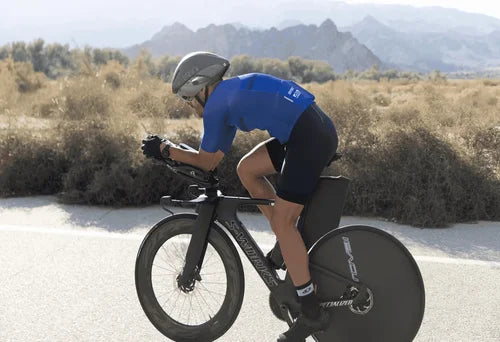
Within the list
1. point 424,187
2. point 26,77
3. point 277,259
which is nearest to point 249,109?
point 277,259

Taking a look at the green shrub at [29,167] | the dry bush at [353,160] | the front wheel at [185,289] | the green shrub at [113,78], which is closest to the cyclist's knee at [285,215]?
the front wheel at [185,289]

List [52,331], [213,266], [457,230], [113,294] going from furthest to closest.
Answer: [457,230]
[113,294]
[52,331]
[213,266]

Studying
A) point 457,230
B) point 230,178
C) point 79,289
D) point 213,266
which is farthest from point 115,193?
point 457,230

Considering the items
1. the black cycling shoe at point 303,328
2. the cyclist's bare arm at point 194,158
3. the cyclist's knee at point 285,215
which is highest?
the cyclist's bare arm at point 194,158

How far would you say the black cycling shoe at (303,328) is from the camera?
268 cm

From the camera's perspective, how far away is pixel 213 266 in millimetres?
3010

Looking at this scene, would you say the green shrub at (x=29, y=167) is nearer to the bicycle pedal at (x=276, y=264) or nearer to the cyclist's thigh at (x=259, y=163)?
the cyclist's thigh at (x=259, y=163)

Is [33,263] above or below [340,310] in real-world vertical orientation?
below

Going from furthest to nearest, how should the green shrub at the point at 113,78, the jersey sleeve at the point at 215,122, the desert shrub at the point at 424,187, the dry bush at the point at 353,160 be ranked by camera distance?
the green shrub at the point at 113,78 < the dry bush at the point at 353,160 < the desert shrub at the point at 424,187 < the jersey sleeve at the point at 215,122

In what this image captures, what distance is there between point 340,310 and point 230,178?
12.0ft

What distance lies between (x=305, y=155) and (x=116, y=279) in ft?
7.21

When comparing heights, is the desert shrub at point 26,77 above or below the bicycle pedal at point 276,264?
below

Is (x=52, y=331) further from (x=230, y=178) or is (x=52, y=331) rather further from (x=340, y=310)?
(x=230, y=178)

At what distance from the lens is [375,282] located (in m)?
2.75
